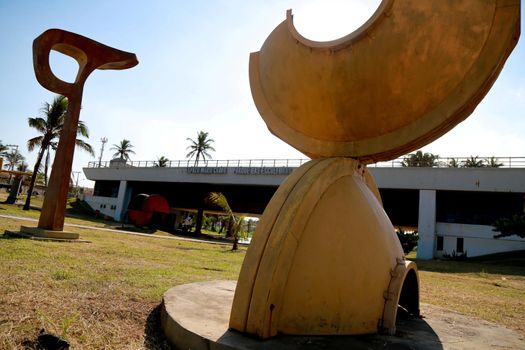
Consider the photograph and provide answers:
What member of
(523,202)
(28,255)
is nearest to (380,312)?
(28,255)

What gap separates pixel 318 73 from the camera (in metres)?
4.86

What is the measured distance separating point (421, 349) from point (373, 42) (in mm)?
3476

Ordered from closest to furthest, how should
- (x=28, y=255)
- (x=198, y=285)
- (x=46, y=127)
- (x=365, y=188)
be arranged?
(x=365, y=188), (x=198, y=285), (x=28, y=255), (x=46, y=127)

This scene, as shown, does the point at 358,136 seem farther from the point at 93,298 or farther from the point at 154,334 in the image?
the point at 93,298

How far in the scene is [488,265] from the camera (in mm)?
21719

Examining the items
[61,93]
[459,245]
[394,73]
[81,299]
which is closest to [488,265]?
[459,245]

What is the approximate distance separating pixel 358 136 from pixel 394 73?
3.14 ft

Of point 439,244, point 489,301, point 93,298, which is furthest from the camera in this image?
point 439,244

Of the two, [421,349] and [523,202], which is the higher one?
[523,202]

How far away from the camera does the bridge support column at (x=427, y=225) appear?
26.4 metres

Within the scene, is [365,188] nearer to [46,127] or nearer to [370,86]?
[370,86]

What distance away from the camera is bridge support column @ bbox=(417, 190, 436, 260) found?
1040 inches

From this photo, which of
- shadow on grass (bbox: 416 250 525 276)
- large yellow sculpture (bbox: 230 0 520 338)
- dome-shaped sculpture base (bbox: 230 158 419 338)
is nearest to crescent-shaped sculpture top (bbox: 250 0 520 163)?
large yellow sculpture (bbox: 230 0 520 338)

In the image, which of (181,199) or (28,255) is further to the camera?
(181,199)
